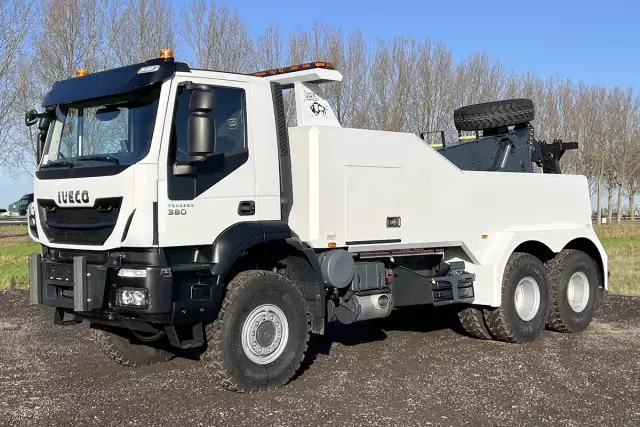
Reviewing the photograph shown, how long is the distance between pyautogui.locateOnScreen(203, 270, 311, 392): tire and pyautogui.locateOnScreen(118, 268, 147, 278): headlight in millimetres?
809

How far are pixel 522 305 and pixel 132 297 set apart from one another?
522 centimetres

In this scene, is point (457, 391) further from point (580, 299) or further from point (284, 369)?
point (580, 299)

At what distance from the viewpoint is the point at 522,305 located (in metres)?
9.31

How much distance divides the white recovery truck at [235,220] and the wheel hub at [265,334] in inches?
0.5

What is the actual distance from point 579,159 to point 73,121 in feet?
129

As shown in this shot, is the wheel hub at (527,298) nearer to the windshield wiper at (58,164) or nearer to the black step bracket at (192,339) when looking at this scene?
the black step bracket at (192,339)

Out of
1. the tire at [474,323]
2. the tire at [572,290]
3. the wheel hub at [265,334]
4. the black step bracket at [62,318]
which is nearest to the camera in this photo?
the wheel hub at [265,334]

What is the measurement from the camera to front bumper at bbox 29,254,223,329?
5.99m

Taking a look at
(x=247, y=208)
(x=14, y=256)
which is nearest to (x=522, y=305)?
(x=247, y=208)

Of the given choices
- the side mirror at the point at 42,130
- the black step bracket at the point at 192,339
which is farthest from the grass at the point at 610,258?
the black step bracket at the point at 192,339

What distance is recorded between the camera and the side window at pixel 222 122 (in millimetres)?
6211

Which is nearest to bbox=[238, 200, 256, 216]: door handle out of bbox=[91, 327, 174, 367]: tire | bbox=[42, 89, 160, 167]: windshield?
bbox=[42, 89, 160, 167]: windshield

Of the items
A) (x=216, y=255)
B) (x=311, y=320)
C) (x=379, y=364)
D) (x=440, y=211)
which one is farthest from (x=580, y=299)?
(x=216, y=255)

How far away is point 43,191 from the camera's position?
6809 millimetres
